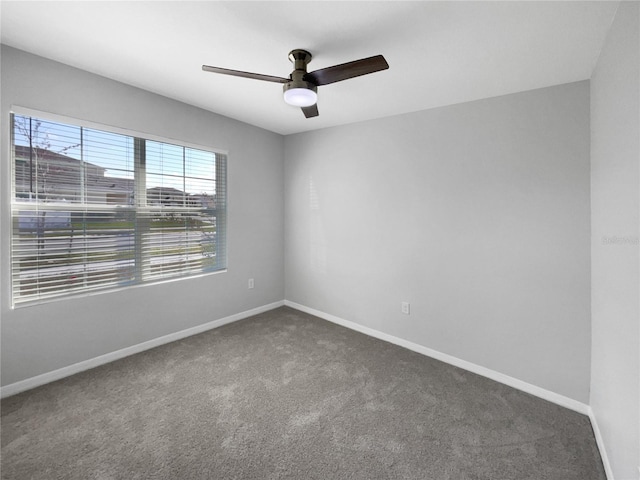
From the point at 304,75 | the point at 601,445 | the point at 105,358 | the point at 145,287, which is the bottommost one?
the point at 601,445

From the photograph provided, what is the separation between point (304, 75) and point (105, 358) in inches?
114

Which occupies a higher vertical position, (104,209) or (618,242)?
(104,209)

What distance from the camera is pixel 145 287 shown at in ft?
9.28

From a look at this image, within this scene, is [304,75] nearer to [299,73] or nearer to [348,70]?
[299,73]

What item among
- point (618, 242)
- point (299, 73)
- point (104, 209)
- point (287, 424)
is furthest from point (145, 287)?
point (618, 242)

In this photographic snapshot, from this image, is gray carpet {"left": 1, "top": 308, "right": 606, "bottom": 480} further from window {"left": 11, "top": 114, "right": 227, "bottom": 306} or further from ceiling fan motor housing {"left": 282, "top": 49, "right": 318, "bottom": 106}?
ceiling fan motor housing {"left": 282, "top": 49, "right": 318, "bottom": 106}

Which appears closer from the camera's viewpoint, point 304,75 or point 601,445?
point 601,445

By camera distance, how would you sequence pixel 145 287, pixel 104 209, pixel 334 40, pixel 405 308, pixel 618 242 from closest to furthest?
1. pixel 618 242
2. pixel 334 40
3. pixel 104 209
4. pixel 145 287
5. pixel 405 308

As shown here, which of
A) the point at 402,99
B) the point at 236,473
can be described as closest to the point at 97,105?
the point at 402,99

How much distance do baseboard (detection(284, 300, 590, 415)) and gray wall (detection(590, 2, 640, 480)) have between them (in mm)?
239

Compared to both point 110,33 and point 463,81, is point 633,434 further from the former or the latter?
point 110,33

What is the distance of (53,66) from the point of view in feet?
7.28

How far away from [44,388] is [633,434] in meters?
3.63

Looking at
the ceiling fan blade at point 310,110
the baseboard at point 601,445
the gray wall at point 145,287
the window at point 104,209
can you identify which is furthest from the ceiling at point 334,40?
the baseboard at point 601,445
